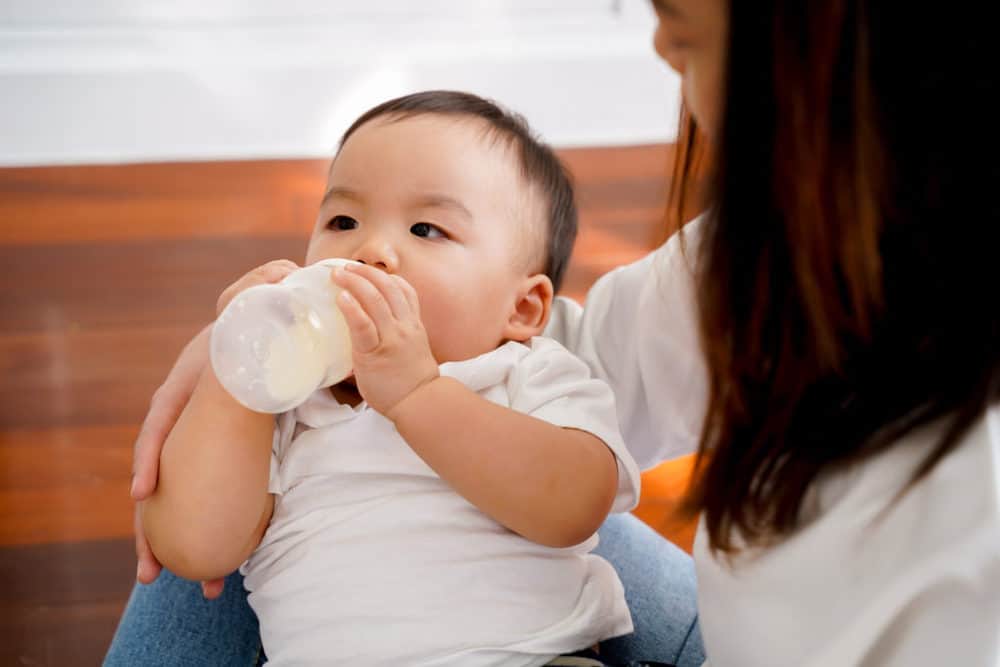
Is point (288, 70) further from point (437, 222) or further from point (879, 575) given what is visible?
point (879, 575)

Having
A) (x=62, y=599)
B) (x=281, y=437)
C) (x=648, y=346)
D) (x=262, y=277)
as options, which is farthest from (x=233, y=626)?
(x=62, y=599)

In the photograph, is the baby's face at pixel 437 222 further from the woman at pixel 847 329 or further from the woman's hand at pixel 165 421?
the woman at pixel 847 329

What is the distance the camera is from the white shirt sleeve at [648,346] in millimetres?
966

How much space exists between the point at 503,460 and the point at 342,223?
0.31 meters

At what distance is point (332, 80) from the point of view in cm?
289

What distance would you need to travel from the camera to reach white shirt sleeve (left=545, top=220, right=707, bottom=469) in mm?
966

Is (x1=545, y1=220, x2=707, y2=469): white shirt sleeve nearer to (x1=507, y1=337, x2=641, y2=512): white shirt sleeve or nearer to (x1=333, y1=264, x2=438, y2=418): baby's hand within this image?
(x1=507, y1=337, x2=641, y2=512): white shirt sleeve

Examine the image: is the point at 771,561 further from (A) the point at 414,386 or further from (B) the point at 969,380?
(A) the point at 414,386

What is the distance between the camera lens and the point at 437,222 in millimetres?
990

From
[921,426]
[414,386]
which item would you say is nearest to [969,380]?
[921,426]

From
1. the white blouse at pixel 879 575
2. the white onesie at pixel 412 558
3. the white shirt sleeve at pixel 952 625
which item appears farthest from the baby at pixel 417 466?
the white shirt sleeve at pixel 952 625

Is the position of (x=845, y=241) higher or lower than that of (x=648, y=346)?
higher

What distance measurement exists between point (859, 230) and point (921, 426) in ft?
0.42

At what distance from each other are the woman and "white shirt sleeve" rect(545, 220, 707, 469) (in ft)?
0.81
